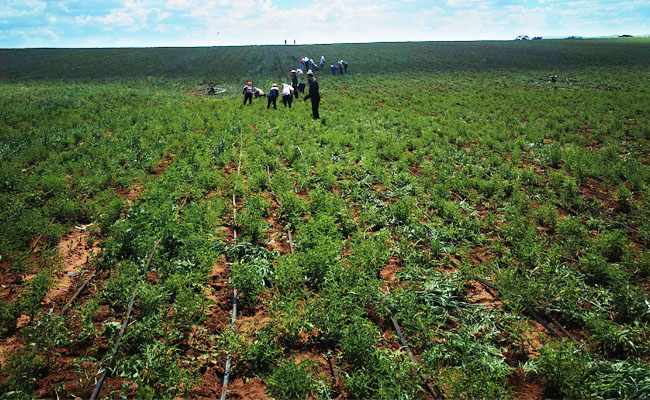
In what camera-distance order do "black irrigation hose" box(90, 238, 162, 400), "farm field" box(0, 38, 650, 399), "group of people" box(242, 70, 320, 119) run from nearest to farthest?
"black irrigation hose" box(90, 238, 162, 400) → "farm field" box(0, 38, 650, 399) → "group of people" box(242, 70, 320, 119)

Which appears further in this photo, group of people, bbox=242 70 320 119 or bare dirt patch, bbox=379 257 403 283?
group of people, bbox=242 70 320 119

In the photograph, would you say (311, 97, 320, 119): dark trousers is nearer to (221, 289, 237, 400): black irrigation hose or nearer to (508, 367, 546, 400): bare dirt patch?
(221, 289, 237, 400): black irrigation hose

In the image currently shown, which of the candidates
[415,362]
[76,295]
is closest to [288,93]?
[76,295]

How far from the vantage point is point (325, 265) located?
5.84 m

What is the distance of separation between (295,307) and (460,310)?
2436mm

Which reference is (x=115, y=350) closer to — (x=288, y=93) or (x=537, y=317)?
(x=537, y=317)

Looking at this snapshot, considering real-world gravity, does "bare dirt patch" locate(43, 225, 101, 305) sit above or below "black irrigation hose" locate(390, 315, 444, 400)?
Result: above

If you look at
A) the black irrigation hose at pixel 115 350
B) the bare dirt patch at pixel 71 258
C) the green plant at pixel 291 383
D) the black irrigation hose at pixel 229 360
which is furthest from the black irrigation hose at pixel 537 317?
the bare dirt patch at pixel 71 258

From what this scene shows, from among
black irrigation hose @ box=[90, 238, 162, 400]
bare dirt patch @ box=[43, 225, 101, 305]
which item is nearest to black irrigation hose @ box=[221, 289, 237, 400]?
black irrigation hose @ box=[90, 238, 162, 400]

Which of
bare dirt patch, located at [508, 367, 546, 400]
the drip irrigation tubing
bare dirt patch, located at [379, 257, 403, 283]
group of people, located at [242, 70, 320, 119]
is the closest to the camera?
bare dirt patch, located at [508, 367, 546, 400]

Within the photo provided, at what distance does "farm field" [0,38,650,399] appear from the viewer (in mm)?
3988

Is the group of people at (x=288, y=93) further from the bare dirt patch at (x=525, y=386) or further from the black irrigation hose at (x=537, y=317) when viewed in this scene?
the bare dirt patch at (x=525, y=386)

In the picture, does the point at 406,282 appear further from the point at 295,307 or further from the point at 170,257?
the point at 170,257

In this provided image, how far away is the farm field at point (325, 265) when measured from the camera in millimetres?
3988
